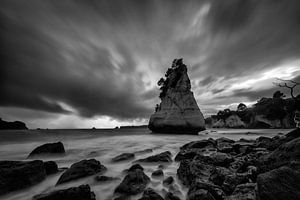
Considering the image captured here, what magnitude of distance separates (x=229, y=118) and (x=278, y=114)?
79.6 ft

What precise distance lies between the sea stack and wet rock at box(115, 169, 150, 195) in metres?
17.0

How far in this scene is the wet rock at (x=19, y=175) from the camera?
10.0 ft

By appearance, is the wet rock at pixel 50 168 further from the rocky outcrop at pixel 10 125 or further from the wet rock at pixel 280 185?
the rocky outcrop at pixel 10 125

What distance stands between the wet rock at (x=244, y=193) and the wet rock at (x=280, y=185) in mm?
294

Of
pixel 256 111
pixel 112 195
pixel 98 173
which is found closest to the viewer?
pixel 112 195

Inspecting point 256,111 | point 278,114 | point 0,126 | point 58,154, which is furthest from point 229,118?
point 0,126

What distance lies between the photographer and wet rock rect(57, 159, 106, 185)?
3.57 metres

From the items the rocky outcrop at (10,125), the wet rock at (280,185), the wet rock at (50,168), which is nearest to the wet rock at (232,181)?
the wet rock at (280,185)

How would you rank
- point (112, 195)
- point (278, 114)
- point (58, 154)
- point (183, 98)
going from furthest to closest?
point (278, 114) → point (183, 98) → point (58, 154) → point (112, 195)

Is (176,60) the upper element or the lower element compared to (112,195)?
upper

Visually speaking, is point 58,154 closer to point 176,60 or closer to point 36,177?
point 36,177

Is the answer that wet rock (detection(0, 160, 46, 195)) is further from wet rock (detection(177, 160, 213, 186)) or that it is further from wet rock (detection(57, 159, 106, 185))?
wet rock (detection(177, 160, 213, 186))

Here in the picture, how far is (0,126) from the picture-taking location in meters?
72.0

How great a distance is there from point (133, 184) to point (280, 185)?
2772 millimetres
